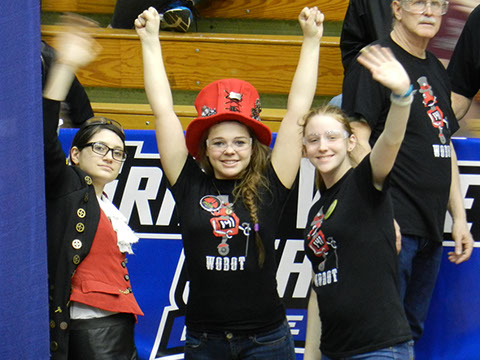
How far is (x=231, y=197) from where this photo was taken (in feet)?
9.06

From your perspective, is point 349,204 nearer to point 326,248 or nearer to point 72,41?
point 326,248

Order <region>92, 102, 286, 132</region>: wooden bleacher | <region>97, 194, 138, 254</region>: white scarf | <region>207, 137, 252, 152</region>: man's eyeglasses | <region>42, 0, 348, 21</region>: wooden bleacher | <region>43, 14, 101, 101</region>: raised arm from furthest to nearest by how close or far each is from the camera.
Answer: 1. <region>42, 0, 348, 21</region>: wooden bleacher
2. <region>92, 102, 286, 132</region>: wooden bleacher
3. <region>97, 194, 138, 254</region>: white scarf
4. <region>207, 137, 252, 152</region>: man's eyeglasses
5. <region>43, 14, 101, 101</region>: raised arm

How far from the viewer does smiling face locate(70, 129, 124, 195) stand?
9.66ft

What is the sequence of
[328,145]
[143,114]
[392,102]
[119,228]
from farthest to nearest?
[143,114] → [119,228] → [328,145] → [392,102]

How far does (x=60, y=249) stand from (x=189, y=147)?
1.87 feet

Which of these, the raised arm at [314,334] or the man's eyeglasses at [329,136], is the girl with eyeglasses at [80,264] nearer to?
the raised arm at [314,334]

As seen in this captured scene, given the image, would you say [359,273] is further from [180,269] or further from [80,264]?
[180,269]

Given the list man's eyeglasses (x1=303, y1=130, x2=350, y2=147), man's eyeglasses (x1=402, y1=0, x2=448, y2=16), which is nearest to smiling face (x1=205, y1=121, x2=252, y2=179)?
man's eyeglasses (x1=303, y1=130, x2=350, y2=147)

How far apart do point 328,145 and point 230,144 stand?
340 millimetres

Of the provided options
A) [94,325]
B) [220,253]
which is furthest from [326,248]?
[94,325]

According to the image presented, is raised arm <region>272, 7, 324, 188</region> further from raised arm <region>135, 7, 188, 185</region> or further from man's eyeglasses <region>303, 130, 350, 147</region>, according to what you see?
raised arm <region>135, 7, 188, 185</region>

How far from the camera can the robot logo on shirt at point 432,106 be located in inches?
130

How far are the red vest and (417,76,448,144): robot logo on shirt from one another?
139 cm

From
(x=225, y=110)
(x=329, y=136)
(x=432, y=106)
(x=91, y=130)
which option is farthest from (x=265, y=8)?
(x=329, y=136)
